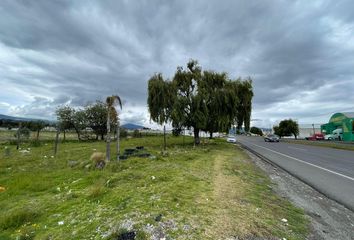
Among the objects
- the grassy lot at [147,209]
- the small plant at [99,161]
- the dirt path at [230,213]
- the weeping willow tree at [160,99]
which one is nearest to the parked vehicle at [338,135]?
the weeping willow tree at [160,99]

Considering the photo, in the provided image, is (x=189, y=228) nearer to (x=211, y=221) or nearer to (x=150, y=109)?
(x=211, y=221)

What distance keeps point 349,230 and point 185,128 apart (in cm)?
1766

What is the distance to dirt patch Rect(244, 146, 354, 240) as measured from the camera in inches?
154

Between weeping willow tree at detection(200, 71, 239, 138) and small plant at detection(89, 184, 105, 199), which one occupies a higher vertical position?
weeping willow tree at detection(200, 71, 239, 138)

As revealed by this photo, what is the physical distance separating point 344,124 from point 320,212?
58.3m

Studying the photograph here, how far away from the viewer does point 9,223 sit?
4.32 metres

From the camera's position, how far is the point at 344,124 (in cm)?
5209

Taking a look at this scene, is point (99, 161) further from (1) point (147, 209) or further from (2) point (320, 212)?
(2) point (320, 212)

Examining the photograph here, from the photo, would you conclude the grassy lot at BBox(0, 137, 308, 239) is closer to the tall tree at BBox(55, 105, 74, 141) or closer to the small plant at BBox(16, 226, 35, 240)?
the small plant at BBox(16, 226, 35, 240)

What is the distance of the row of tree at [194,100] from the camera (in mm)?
19547

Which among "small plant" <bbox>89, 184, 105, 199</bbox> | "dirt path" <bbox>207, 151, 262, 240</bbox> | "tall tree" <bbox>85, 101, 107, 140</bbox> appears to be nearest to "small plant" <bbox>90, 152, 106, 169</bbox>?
"small plant" <bbox>89, 184, 105, 199</bbox>

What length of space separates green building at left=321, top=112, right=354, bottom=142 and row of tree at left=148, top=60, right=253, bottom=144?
37.3m

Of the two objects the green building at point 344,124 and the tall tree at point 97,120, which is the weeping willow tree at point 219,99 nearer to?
the tall tree at point 97,120

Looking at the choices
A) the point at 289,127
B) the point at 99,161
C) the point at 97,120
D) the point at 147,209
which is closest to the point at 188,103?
the point at 99,161
